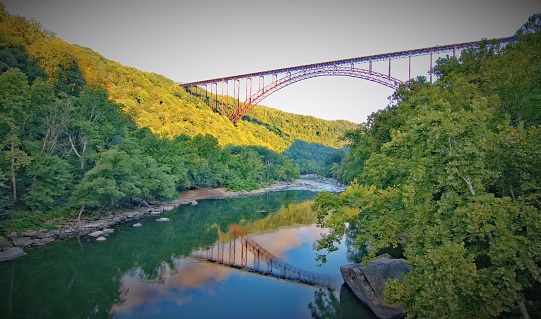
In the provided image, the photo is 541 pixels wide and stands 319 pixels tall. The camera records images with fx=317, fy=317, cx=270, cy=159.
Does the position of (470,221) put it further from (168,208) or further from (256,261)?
(168,208)

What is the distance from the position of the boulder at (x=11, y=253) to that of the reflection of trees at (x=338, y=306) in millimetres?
11880

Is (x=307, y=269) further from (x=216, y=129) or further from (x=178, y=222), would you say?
(x=216, y=129)

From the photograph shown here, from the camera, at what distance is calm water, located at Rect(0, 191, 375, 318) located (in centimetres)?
944

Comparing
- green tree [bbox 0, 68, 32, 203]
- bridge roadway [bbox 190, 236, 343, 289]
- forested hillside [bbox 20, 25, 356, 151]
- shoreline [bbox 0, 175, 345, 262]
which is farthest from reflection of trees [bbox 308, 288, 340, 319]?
forested hillside [bbox 20, 25, 356, 151]

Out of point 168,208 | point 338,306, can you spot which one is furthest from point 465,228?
point 168,208

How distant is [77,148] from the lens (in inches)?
822

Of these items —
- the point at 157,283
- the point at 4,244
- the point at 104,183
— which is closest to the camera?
the point at 157,283

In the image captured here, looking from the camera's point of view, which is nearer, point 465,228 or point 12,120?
point 465,228

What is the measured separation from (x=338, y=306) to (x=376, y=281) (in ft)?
4.74

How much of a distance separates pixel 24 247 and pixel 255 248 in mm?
10167

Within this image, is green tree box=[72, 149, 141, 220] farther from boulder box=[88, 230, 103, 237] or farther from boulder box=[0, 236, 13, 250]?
boulder box=[0, 236, 13, 250]

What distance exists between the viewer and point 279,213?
25.0 meters

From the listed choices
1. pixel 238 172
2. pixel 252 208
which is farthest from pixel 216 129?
pixel 252 208

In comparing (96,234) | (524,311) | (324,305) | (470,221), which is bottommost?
(324,305)
